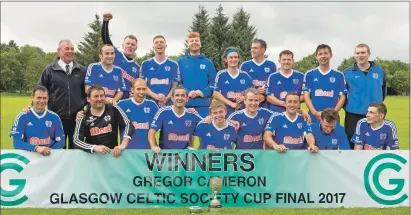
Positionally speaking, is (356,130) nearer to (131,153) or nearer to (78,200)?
(131,153)

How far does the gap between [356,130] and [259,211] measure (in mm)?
2442

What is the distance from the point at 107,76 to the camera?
807cm

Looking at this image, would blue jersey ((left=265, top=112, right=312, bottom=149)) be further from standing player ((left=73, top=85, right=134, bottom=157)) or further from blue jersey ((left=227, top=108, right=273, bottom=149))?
standing player ((left=73, top=85, right=134, bottom=157))

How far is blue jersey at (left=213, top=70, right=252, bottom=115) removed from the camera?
8.34 metres

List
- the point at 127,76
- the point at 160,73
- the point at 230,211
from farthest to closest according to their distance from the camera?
the point at 127,76 < the point at 160,73 < the point at 230,211

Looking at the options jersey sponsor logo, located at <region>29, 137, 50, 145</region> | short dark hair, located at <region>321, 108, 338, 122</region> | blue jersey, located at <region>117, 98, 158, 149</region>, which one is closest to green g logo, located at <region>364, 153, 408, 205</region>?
short dark hair, located at <region>321, 108, 338, 122</region>

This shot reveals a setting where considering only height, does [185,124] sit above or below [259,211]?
above

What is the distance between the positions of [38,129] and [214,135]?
2.78 meters

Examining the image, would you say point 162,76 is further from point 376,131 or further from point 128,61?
point 376,131

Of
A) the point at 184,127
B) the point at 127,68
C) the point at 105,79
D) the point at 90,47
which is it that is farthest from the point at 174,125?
the point at 90,47

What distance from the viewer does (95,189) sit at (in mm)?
6562

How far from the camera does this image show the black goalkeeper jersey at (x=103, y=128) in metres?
6.77

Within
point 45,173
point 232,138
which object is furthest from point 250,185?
point 45,173

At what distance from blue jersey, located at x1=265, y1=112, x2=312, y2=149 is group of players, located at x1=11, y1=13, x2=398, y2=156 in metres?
0.02
